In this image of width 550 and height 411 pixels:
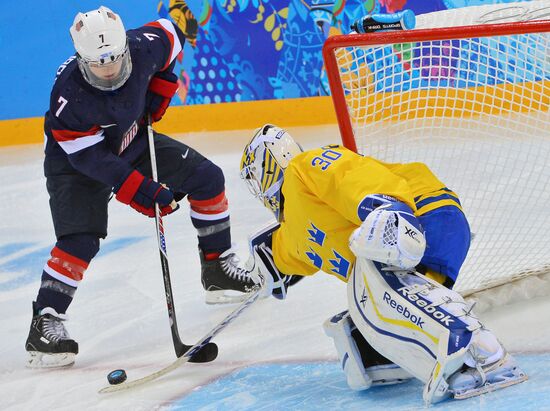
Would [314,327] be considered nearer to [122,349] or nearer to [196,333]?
[196,333]

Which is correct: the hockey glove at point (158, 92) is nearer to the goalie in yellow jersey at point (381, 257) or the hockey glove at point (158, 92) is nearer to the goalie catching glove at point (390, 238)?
the goalie in yellow jersey at point (381, 257)

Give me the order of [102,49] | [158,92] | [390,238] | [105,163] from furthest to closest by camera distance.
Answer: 1. [158,92]
2. [105,163]
3. [102,49]
4. [390,238]

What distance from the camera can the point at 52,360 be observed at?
2.65m

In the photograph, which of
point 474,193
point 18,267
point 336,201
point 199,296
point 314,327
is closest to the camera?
point 336,201

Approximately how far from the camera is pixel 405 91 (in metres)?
2.74

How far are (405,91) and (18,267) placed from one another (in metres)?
1.77

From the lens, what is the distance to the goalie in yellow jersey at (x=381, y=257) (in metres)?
1.77

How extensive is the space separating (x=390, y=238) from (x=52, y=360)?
1.30 m

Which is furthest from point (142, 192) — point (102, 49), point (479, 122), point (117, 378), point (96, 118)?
point (479, 122)

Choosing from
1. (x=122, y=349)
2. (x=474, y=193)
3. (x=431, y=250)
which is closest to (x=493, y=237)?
(x=474, y=193)

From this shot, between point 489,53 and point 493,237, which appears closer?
point 489,53

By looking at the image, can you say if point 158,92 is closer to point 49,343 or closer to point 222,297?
point 222,297

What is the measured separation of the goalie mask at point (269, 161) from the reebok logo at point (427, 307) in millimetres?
507

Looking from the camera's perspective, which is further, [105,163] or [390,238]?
[105,163]
